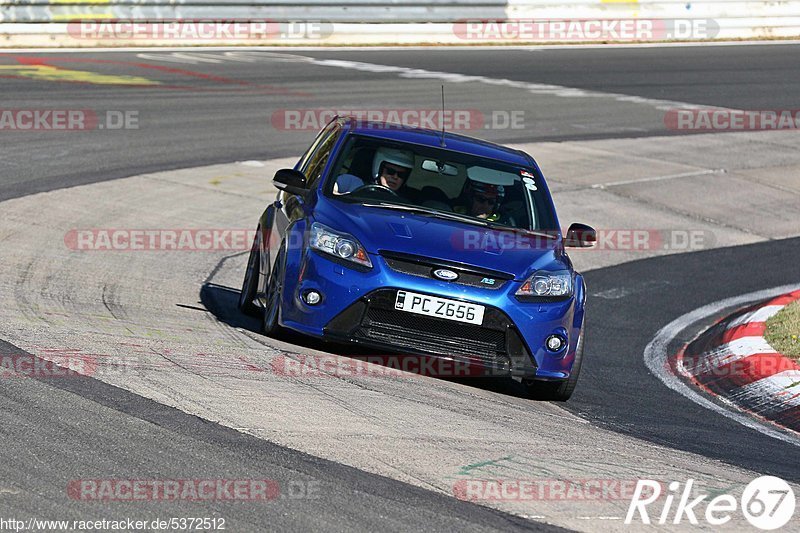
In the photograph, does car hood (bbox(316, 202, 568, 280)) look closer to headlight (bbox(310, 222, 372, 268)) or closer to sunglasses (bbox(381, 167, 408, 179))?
headlight (bbox(310, 222, 372, 268))

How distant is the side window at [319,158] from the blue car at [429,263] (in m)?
0.04

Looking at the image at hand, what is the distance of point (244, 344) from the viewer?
770cm

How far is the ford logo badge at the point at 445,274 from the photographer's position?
733 cm

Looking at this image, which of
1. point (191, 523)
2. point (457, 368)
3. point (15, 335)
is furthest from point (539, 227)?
point (191, 523)

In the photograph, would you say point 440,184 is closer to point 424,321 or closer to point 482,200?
point 482,200

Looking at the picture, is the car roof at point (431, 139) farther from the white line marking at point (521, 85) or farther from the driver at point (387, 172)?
the white line marking at point (521, 85)

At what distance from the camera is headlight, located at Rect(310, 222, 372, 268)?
24.5ft

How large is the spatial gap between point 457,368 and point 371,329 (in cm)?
98

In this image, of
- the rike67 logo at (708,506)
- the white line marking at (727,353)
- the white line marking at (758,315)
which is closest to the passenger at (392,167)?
the white line marking at (727,353)

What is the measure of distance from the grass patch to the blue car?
1657 mm

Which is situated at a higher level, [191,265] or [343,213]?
[343,213]

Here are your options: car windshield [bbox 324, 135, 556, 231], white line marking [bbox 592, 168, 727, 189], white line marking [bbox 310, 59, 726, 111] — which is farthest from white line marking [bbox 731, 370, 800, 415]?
white line marking [bbox 310, 59, 726, 111]

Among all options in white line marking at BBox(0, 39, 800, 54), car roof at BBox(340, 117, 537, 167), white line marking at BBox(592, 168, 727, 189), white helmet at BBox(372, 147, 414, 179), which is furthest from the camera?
white line marking at BBox(0, 39, 800, 54)

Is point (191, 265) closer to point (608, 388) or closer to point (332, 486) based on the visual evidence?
point (608, 388)
